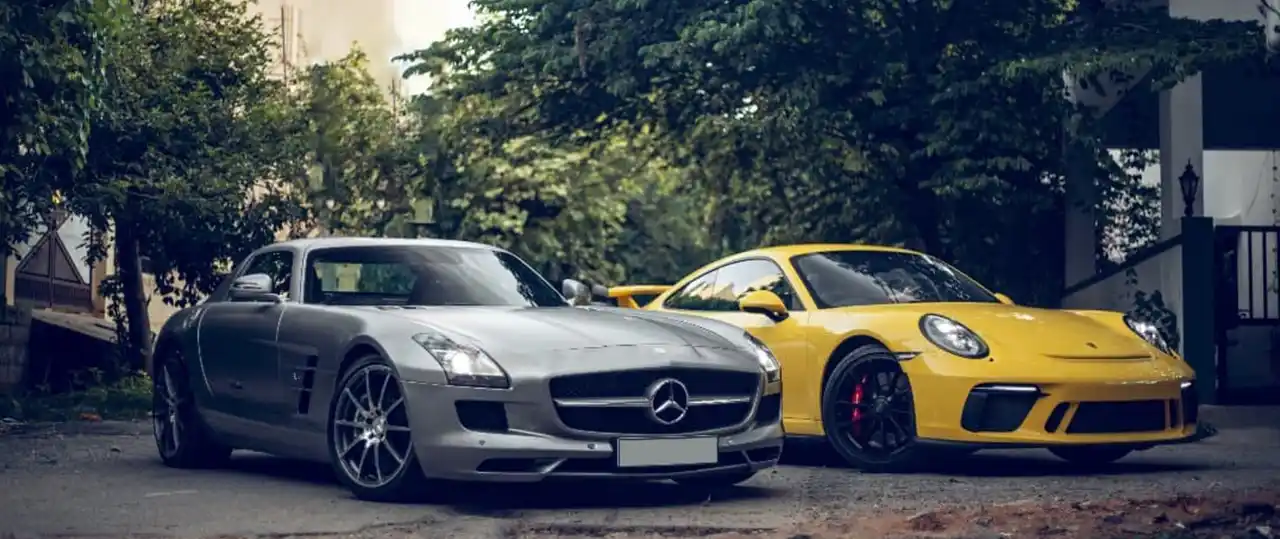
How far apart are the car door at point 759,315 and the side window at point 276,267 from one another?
8.65 ft

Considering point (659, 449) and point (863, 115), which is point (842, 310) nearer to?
point (659, 449)

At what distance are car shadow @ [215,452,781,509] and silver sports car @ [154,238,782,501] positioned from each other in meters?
0.15

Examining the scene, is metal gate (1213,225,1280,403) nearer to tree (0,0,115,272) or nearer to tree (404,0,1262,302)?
tree (404,0,1262,302)

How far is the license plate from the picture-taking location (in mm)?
8758

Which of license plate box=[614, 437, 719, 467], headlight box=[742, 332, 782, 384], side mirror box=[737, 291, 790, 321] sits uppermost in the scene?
side mirror box=[737, 291, 790, 321]

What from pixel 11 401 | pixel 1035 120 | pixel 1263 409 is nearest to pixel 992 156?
pixel 1035 120

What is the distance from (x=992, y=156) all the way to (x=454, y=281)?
948 cm

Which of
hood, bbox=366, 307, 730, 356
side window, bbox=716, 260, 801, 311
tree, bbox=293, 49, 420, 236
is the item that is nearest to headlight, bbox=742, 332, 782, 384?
hood, bbox=366, 307, 730, 356

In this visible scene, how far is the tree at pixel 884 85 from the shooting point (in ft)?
60.1

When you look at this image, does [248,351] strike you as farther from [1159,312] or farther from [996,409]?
[1159,312]

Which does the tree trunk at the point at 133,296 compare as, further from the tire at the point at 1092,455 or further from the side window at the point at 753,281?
the tire at the point at 1092,455

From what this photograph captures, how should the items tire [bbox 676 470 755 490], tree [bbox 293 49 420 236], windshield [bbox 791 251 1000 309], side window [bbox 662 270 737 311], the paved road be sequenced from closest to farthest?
the paved road, tire [bbox 676 470 755 490], windshield [bbox 791 251 1000 309], side window [bbox 662 270 737 311], tree [bbox 293 49 420 236]

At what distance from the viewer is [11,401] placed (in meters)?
18.5

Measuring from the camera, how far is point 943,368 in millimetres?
10594
